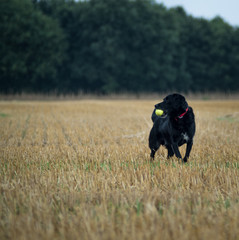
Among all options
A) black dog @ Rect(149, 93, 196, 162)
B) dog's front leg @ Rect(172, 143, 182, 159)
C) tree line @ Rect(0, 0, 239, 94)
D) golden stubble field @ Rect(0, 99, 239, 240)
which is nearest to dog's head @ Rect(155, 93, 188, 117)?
black dog @ Rect(149, 93, 196, 162)

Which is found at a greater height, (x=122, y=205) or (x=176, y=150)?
(x=176, y=150)

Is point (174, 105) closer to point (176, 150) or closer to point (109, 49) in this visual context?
point (176, 150)

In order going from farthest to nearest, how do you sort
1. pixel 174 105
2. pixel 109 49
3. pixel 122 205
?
pixel 109 49, pixel 174 105, pixel 122 205

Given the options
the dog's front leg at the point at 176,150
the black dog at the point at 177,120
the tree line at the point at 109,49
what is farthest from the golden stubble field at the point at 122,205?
the tree line at the point at 109,49

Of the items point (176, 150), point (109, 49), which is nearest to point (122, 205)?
point (176, 150)

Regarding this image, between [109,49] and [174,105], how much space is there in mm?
38433

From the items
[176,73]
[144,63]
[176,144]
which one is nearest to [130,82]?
[144,63]

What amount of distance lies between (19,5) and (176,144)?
43.2 metres

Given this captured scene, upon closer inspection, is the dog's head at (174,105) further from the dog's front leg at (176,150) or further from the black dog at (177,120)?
the dog's front leg at (176,150)

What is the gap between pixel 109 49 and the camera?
4141cm

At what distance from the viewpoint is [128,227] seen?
2.26 metres

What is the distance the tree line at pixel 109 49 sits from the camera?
4091 cm

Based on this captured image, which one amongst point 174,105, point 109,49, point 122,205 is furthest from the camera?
point 109,49

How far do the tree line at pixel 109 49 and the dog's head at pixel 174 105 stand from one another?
37.2 metres
